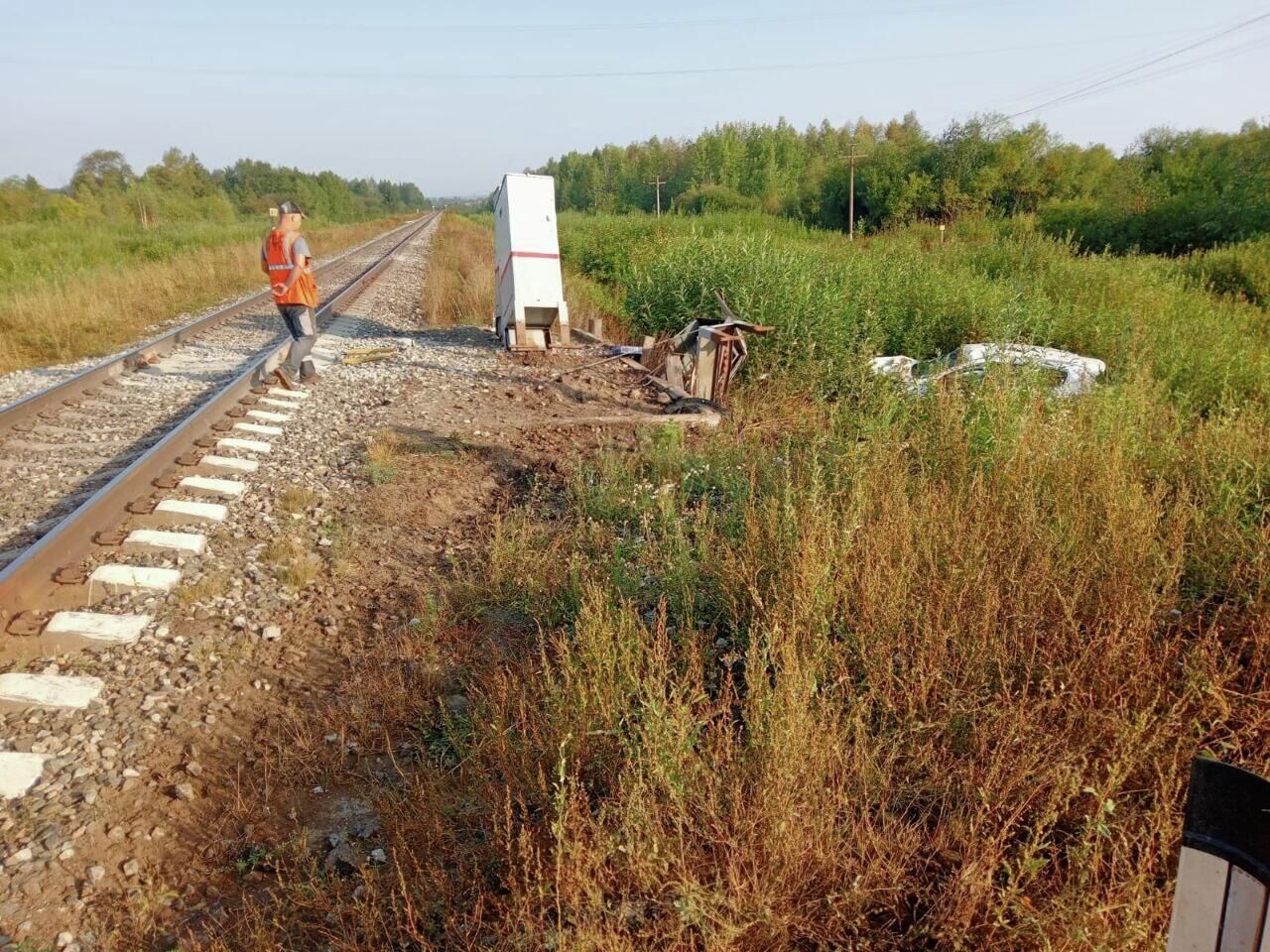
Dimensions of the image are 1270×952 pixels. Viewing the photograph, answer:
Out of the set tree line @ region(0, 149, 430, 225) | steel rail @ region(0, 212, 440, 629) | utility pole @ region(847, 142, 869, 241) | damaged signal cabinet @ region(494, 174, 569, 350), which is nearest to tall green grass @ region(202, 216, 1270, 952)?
steel rail @ region(0, 212, 440, 629)

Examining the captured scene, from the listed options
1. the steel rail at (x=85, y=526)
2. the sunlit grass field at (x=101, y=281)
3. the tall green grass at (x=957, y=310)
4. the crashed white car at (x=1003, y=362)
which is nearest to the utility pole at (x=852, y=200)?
the tall green grass at (x=957, y=310)

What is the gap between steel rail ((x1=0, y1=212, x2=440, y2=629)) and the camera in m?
4.10

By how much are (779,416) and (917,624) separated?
5.15 m

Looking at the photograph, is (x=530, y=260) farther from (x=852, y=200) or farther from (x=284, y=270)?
(x=852, y=200)

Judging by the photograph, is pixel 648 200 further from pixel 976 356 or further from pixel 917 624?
pixel 917 624

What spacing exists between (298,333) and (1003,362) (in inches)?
306

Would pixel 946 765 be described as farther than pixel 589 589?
No

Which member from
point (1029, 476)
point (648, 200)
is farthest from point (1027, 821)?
point (648, 200)

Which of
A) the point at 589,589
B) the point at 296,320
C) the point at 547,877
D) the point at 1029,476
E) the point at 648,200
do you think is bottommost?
the point at 547,877

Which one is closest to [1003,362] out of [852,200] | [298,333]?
[298,333]

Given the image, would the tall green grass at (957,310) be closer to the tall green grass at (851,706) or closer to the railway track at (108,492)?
the tall green grass at (851,706)

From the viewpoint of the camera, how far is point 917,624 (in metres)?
3.05

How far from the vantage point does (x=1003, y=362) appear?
6.27 m

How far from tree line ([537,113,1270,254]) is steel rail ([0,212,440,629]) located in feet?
52.3
